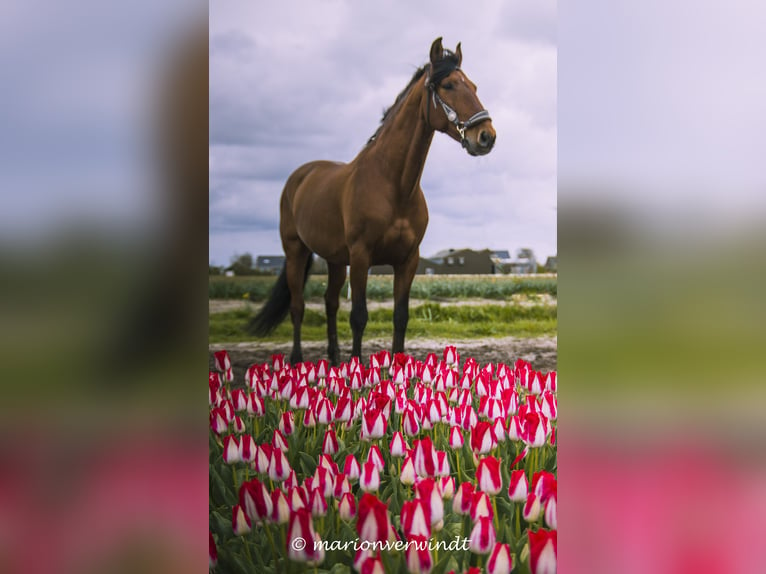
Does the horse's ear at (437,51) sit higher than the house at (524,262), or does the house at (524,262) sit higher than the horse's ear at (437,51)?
the horse's ear at (437,51)

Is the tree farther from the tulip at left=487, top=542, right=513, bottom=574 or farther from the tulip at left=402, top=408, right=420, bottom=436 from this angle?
the tulip at left=487, top=542, right=513, bottom=574

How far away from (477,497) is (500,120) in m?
0.66

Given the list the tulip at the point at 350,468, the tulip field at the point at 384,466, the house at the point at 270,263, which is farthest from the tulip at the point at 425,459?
the house at the point at 270,263

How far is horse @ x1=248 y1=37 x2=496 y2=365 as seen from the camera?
103cm

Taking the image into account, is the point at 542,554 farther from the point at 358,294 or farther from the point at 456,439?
the point at 358,294

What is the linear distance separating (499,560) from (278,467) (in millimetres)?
382

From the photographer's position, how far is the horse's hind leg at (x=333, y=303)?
1076mm

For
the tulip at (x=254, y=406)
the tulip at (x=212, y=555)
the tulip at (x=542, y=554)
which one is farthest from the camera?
the tulip at (x=254, y=406)

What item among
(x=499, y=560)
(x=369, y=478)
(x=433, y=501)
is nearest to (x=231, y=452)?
(x=369, y=478)

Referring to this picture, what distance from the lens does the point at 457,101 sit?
101 centimetres

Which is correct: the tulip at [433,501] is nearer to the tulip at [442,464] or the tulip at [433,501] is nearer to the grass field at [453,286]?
the tulip at [442,464]

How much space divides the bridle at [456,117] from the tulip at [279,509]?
27.6 inches
